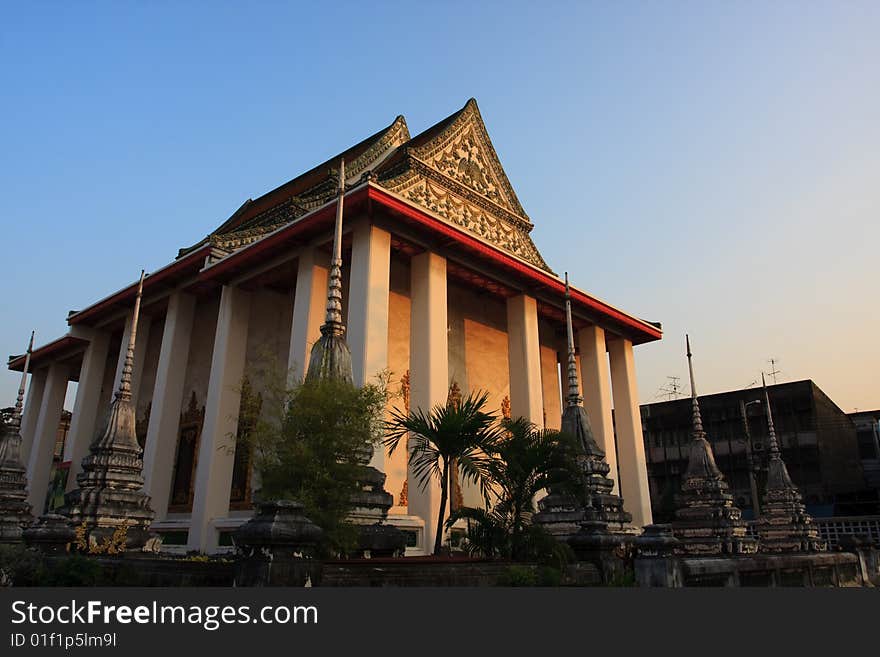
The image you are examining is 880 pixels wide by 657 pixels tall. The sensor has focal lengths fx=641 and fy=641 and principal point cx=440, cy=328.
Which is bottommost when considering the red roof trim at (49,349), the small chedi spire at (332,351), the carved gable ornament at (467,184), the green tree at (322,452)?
the green tree at (322,452)

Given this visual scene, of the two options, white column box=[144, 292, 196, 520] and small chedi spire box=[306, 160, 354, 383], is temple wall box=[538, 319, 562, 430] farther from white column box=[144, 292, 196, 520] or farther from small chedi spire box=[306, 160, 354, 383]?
small chedi spire box=[306, 160, 354, 383]

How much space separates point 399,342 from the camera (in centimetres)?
1708

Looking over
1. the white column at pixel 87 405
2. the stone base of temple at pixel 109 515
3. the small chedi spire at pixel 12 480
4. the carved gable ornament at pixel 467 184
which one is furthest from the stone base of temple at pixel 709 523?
the white column at pixel 87 405

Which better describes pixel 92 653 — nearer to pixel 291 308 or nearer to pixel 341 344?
pixel 341 344

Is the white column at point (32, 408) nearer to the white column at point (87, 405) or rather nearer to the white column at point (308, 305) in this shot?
the white column at point (87, 405)

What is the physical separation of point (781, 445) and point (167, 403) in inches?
1253

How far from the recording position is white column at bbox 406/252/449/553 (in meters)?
13.5

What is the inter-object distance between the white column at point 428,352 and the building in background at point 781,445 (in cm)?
2354

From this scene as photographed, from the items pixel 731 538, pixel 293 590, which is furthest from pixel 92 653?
pixel 731 538

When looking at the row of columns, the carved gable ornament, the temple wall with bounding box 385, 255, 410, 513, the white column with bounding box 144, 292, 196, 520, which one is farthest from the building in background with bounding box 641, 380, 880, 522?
the white column with bounding box 144, 292, 196, 520

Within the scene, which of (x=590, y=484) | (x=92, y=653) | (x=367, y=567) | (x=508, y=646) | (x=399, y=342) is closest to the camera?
(x=92, y=653)

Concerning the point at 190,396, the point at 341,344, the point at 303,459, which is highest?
the point at 190,396

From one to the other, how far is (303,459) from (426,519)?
6.49m

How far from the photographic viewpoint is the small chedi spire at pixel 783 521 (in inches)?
616
